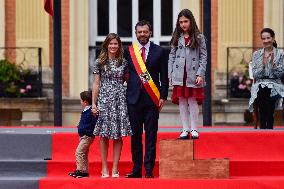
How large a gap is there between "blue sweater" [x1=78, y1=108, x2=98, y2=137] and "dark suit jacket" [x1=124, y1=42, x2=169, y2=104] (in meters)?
0.52

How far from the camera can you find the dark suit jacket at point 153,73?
12.5m

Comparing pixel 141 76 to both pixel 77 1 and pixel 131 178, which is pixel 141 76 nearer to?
pixel 131 178

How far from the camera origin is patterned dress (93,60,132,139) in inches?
490

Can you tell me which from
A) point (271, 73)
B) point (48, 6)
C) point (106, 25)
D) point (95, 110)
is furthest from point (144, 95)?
point (106, 25)

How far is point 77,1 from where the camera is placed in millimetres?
20906

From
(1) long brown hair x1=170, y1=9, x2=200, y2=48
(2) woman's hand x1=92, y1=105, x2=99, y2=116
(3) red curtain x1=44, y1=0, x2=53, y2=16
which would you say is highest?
(3) red curtain x1=44, y1=0, x2=53, y2=16

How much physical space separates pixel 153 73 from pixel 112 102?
60 cm

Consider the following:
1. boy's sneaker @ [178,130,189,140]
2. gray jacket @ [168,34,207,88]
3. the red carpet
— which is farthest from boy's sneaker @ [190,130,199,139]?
gray jacket @ [168,34,207,88]

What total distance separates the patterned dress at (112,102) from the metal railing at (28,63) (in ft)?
26.1

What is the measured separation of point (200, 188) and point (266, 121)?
279cm

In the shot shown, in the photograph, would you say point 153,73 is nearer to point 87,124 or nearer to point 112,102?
point 112,102

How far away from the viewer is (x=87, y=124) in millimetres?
12695

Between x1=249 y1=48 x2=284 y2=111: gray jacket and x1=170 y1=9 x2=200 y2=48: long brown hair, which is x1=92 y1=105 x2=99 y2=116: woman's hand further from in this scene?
x1=249 y1=48 x2=284 y2=111: gray jacket

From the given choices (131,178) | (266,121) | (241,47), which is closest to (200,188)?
(131,178)
